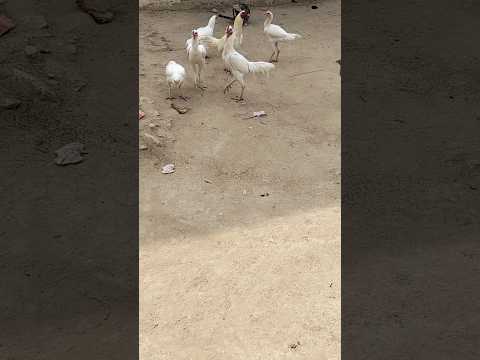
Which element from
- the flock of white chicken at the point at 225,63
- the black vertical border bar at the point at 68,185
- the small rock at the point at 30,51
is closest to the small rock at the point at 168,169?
the black vertical border bar at the point at 68,185

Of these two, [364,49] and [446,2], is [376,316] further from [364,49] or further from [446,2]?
[446,2]

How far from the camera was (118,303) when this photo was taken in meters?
5.69

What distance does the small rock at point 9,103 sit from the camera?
26.2ft

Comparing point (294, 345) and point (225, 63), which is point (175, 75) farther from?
point (294, 345)

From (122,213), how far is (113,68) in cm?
299

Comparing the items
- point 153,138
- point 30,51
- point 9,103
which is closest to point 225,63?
point 153,138

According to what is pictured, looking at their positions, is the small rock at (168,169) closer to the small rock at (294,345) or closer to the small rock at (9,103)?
the small rock at (9,103)

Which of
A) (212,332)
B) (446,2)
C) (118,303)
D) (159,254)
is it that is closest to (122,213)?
(159,254)

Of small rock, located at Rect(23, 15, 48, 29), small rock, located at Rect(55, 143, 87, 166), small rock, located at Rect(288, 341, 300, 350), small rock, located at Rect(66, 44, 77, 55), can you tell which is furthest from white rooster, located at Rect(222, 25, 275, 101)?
small rock, located at Rect(288, 341, 300, 350)

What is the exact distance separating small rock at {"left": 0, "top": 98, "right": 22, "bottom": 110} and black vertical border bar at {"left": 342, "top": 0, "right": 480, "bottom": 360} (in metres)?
4.15

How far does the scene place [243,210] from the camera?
7.04m

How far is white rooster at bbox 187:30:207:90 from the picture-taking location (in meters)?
8.84

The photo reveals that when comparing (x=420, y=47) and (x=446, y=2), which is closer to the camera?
(x=420, y=47)

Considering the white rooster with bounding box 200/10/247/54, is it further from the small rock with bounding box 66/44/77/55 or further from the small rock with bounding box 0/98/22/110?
the small rock with bounding box 0/98/22/110
